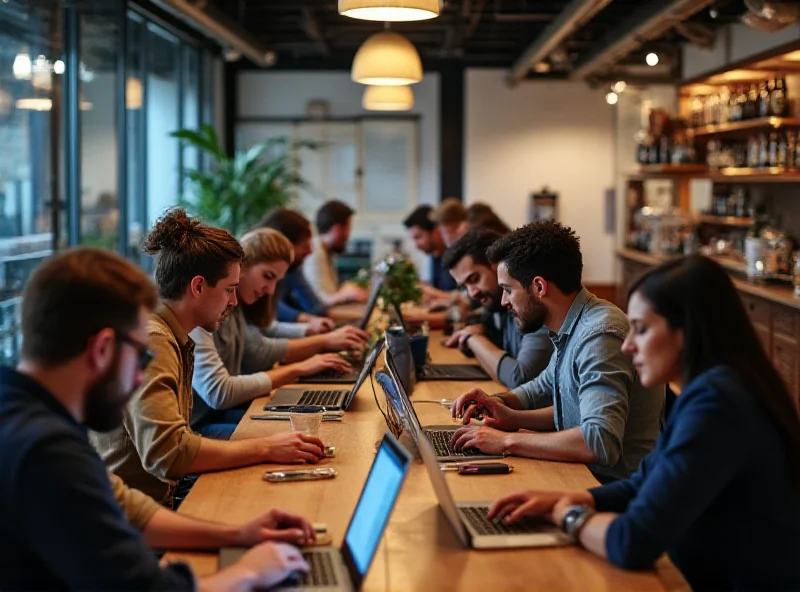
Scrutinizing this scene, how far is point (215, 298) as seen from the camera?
10.4 ft

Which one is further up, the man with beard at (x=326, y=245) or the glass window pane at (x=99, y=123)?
the glass window pane at (x=99, y=123)

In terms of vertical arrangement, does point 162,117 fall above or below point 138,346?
above

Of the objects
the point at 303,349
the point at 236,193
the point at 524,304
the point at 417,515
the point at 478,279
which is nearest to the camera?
the point at 417,515

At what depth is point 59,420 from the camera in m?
1.75

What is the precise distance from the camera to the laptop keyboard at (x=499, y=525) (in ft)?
7.41

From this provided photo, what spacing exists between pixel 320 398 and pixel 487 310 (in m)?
1.53

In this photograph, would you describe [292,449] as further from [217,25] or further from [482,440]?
[217,25]

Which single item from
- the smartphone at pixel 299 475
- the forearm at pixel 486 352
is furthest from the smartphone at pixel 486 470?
the forearm at pixel 486 352

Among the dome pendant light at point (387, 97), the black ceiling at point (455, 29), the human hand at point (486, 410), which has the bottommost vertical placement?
the human hand at point (486, 410)

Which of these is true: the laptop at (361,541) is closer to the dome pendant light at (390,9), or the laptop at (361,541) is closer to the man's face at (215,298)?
the man's face at (215,298)

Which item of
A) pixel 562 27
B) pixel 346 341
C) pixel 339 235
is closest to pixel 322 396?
pixel 346 341

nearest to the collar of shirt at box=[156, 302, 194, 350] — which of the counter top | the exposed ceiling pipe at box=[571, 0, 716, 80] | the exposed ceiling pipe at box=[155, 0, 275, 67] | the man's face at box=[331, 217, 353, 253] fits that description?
the counter top

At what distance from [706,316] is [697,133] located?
26.4ft

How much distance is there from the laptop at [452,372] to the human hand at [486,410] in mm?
975
